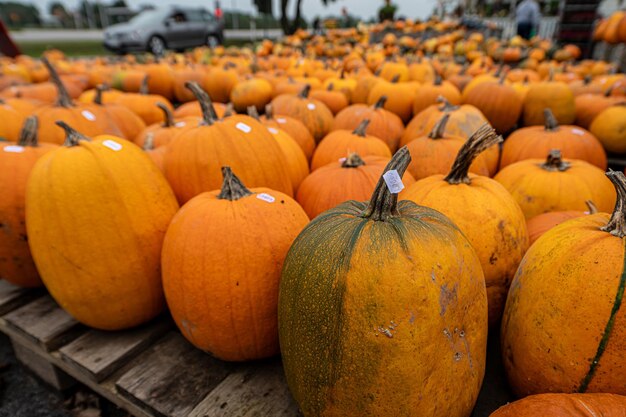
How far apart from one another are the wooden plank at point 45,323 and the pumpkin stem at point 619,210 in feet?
6.80

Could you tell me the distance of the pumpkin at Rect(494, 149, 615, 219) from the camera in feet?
6.06

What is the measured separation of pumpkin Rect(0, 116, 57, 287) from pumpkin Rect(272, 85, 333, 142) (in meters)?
2.03

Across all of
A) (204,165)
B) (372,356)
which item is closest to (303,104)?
(204,165)

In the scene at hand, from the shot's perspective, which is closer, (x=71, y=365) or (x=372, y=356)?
(x=372, y=356)

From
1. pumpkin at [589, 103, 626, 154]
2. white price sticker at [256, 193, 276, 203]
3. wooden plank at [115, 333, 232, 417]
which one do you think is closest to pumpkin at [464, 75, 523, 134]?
pumpkin at [589, 103, 626, 154]

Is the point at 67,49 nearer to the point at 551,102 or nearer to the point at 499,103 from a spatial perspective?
the point at 499,103

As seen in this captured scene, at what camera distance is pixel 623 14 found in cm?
729

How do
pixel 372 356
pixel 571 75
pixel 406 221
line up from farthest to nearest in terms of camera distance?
pixel 571 75 < pixel 406 221 < pixel 372 356

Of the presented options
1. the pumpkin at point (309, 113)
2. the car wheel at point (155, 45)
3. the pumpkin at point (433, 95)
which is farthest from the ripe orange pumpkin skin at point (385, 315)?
the car wheel at point (155, 45)

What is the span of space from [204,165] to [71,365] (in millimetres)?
1006

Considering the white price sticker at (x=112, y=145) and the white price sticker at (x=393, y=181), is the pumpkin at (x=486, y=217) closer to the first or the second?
the white price sticker at (x=393, y=181)

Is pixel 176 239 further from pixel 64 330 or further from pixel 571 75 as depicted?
pixel 571 75

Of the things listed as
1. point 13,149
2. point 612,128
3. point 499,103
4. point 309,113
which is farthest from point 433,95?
point 13,149

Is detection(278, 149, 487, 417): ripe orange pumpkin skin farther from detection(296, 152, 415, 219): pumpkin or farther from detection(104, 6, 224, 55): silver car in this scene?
detection(104, 6, 224, 55): silver car
